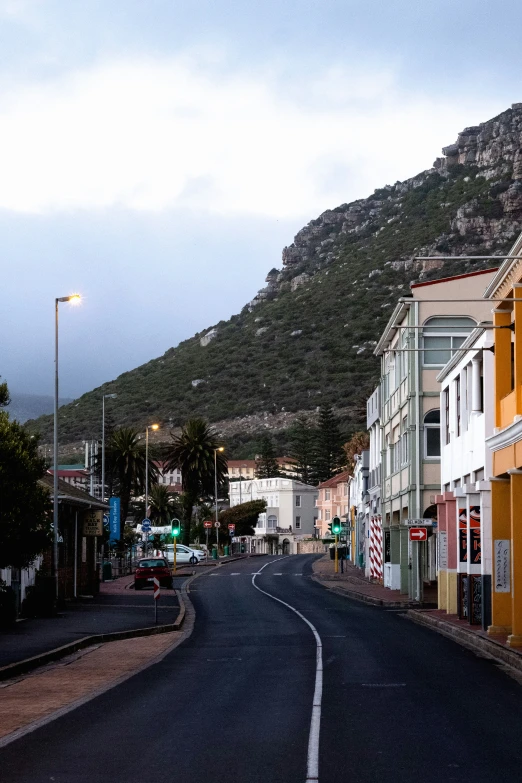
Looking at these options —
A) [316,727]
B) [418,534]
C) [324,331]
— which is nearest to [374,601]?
[418,534]

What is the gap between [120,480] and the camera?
8319 centimetres

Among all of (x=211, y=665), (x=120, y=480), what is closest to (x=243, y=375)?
(x=120, y=480)

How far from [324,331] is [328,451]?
21.1 m

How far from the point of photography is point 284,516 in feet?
456

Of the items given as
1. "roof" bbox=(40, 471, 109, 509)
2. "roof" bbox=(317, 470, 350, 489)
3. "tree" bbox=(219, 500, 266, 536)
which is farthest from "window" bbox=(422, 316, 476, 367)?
"tree" bbox=(219, 500, 266, 536)

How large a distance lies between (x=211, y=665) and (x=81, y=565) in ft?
80.9

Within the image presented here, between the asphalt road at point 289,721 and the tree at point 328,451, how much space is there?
105m

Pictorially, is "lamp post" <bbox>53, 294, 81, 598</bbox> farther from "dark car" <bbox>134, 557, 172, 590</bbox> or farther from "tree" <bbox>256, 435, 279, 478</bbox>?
"tree" <bbox>256, 435, 279, 478</bbox>

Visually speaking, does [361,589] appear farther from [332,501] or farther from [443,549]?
[332,501]

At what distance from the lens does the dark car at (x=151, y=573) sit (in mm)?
52156

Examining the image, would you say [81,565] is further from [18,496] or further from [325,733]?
[325,733]

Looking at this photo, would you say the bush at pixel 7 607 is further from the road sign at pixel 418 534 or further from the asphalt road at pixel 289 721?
the road sign at pixel 418 534

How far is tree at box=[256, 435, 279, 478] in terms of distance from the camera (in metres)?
139

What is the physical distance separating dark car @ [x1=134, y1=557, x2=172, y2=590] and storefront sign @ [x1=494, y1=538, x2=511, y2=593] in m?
28.0
